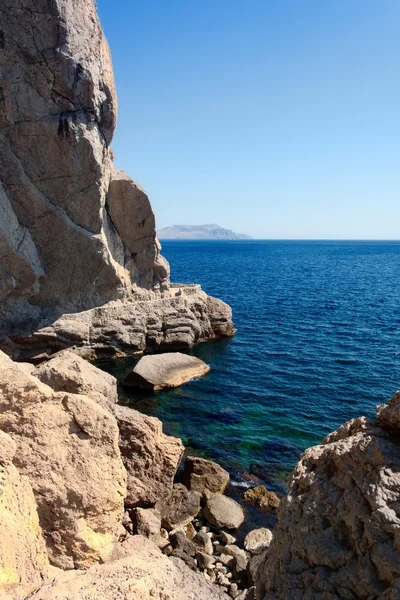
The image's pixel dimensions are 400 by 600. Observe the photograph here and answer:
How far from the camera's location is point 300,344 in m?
42.3

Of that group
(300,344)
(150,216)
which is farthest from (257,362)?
(150,216)

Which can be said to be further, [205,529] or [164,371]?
[164,371]

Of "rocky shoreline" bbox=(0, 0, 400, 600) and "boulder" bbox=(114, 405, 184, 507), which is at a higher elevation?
"rocky shoreline" bbox=(0, 0, 400, 600)

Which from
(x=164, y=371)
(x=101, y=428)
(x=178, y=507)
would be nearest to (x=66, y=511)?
(x=101, y=428)

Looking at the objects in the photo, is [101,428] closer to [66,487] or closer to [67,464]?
[67,464]

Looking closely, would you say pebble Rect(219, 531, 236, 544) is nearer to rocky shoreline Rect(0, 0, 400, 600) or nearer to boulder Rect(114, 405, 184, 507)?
rocky shoreline Rect(0, 0, 400, 600)

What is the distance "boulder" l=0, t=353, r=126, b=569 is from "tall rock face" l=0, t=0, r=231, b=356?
2430 cm

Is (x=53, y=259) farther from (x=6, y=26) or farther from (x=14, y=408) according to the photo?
(x=14, y=408)

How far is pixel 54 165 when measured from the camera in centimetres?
3316

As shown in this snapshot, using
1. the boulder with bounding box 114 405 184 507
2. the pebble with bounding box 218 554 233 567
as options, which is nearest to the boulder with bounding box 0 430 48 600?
the boulder with bounding box 114 405 184 507

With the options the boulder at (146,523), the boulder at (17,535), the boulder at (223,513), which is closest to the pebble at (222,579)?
the boulder at (146,523)

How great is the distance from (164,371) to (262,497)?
14.4 m

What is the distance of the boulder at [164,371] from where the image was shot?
102ft

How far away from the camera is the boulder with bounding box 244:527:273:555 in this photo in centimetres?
1613
